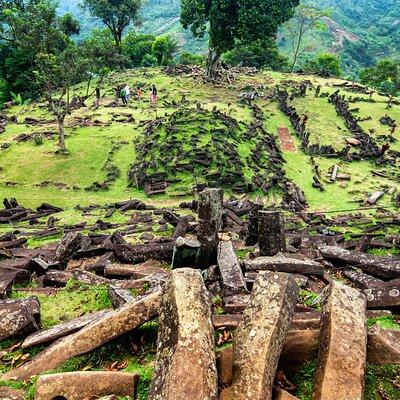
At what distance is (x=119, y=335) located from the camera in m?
4.18

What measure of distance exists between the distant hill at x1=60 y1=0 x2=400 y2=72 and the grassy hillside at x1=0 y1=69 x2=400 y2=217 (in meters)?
73.2

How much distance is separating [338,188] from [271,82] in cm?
2440

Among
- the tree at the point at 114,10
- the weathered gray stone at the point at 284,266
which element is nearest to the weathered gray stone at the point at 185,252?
the weathered gray stone at the point at 284,266

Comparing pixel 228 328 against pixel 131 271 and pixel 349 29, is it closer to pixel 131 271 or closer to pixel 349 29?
pixel 131 271

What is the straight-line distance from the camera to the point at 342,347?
3293mm

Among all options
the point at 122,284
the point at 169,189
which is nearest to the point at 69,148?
the point at 169,189

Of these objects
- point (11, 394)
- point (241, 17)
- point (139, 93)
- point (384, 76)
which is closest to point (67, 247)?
point (11, 394)

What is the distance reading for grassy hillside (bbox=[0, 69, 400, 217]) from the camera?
1908 cm

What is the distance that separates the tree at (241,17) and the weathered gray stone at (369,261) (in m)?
29.2

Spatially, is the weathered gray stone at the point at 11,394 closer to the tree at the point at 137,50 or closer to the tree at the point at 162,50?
the tree at the point at 162,50

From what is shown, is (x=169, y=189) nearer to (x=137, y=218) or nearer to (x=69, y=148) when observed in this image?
(x=137, y=218)

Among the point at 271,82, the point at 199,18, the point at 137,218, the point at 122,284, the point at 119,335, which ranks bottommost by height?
the point at 137,218

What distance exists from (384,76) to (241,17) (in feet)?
94.4

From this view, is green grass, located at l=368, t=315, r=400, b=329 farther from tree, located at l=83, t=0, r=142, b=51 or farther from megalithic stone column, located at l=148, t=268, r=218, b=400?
tree, located at l=83, t=0, r=142, b=51
